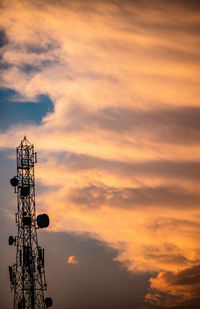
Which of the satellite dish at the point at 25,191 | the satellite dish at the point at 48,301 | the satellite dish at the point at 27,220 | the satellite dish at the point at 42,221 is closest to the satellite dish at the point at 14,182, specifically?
the satellite dish at the point at 25,191

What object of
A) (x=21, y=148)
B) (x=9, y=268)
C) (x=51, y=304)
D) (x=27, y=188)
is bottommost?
(x=51, y=304)

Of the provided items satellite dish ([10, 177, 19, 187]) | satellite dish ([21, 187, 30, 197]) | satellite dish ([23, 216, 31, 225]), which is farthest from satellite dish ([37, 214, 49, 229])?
satellite dish ([10, 177, 19, 187])

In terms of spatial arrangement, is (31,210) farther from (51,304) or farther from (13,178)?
(51,304)

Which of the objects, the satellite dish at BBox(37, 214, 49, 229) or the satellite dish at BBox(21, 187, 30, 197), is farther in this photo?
the satellite dish at BBox(21, 187, 30, 197)

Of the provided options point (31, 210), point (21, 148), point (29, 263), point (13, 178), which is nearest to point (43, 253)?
point (29, 263)

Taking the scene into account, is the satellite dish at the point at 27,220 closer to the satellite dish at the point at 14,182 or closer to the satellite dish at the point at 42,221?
the satellite dish at the point at 42,221

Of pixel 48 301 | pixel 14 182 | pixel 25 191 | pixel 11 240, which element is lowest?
pixel 48 301

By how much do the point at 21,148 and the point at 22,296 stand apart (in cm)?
2016

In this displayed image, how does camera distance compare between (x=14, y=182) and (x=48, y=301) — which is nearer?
(x=48, y=301)

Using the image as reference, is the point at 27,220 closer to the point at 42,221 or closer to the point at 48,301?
the point at 42,221

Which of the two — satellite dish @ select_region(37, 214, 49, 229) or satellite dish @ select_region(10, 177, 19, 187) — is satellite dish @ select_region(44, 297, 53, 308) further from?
satellite dish @ select_region(10, 177, 19, 187)

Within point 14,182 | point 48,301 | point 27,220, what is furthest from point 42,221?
point 48,301

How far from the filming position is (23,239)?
200ft

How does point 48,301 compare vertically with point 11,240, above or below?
below
